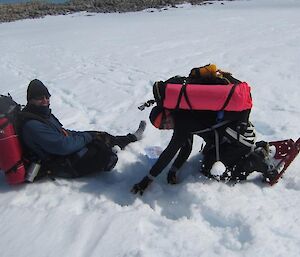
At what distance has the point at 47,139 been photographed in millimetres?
4836

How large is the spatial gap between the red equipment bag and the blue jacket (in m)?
0.14

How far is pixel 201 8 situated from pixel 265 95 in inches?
726

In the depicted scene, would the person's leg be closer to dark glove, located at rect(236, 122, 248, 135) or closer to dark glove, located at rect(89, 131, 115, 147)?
dark glove, located at rect(89, 131, 115, 147)

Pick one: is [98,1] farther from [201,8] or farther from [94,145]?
[94,145]

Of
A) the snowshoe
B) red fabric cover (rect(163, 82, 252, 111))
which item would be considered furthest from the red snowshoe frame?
red fabric cover (rect(163, 82, 252, 111))

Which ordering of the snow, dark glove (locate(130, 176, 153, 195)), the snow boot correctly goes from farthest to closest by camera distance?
1. the snow boot
2. dark glove (locate(130, 176, 153, 195))
3. the snow

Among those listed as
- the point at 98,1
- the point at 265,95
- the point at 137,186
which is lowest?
the point at 98,1

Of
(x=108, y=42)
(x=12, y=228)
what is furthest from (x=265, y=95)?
(x=108, y=42)

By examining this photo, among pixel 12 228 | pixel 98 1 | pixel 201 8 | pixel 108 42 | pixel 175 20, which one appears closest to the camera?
pixel 12 228

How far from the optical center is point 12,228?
14.2 feet

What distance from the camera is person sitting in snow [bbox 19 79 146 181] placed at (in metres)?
4.83

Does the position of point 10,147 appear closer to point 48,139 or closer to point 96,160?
point 48,139

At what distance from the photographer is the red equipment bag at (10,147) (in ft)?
15.4

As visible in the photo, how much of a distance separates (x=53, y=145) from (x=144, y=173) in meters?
1.27
